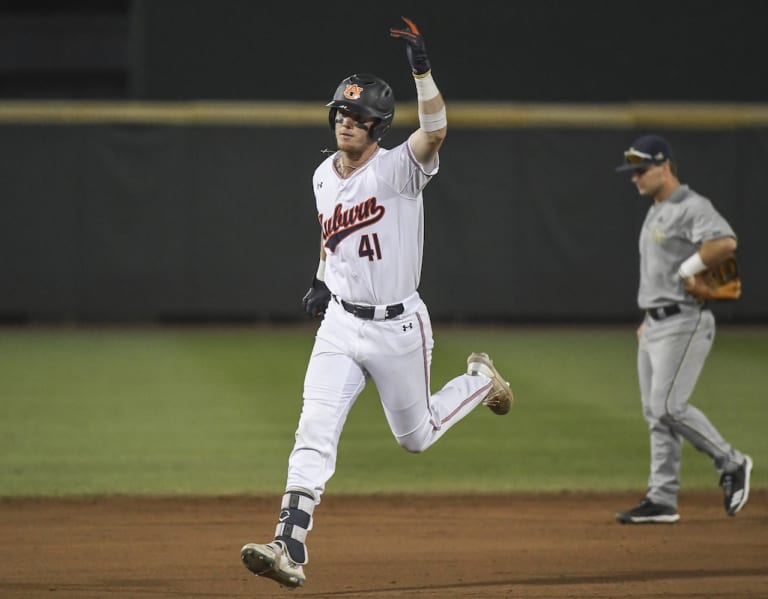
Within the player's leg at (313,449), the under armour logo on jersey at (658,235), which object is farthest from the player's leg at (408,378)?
the under armour logo on jersey at (658,235)

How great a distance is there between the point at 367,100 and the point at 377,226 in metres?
0.55

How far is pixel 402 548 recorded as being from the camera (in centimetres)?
675

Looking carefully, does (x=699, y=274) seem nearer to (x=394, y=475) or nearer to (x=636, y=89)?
(x=394, y=475)

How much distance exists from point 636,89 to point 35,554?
15.1 metres

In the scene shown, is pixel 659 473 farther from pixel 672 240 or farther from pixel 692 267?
pixel 672 240

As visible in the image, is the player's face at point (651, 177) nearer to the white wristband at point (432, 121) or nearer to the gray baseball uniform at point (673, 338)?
the gray baseball uniform at point (673, 338)

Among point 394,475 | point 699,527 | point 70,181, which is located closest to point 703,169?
point 70,181

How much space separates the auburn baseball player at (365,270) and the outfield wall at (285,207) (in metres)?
12.0

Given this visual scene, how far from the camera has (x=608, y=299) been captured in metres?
18.2

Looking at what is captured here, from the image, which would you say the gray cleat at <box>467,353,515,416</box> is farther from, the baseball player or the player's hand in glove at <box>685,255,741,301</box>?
the player's hand in glove at <box>685,255,741,301</box>

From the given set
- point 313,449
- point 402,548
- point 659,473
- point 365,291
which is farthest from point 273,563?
point 659,473

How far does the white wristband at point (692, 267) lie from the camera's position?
696 centimetres

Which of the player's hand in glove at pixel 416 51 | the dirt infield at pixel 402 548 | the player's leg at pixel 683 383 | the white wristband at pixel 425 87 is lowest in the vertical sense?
the dirt infield at pixel 402 548

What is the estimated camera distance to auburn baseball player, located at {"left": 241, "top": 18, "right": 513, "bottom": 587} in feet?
18.2
